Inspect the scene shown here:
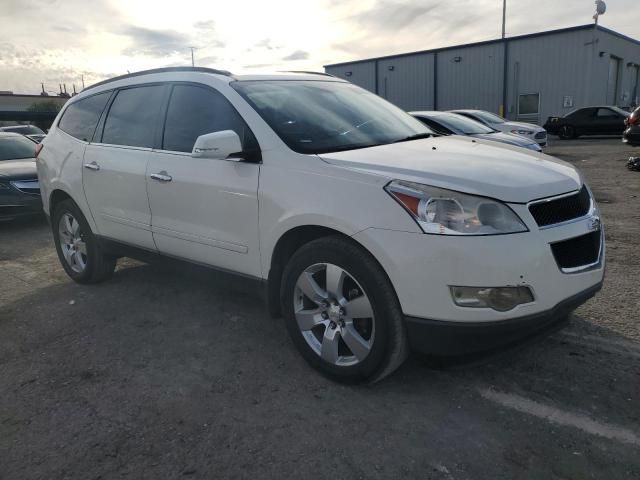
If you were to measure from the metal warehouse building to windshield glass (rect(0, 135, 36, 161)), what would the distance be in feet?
85.0

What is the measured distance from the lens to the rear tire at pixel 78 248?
4906mm

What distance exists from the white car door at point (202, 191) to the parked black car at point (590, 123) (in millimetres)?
22304

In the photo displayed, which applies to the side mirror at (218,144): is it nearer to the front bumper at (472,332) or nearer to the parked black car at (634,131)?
the front bumper at (472,332)

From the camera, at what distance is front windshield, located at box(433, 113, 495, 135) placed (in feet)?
32.8

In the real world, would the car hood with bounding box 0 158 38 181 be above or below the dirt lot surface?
above

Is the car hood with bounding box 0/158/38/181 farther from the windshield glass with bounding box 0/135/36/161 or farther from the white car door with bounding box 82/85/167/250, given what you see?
the white car door with bounding box 82/85/167/250

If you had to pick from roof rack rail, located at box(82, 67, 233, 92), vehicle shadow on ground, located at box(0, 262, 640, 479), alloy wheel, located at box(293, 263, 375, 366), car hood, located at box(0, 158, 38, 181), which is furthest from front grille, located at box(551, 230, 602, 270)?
car hood, located at box(0, 158, 38, 181)

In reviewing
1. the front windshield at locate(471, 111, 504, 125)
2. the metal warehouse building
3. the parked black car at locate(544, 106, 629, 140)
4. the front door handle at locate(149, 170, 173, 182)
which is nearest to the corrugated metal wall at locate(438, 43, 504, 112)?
the metal warehouse building

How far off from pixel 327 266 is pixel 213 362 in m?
1.10

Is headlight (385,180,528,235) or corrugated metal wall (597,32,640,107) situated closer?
headlight (385,180,528,235)

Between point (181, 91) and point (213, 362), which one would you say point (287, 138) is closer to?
point (181, 91)

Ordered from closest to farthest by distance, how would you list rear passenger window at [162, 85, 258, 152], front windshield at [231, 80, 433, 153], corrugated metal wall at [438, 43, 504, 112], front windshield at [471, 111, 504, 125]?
front windshield at [231, 80, 433, 153] < rear passenger window at [162, 85, 258, 152] < front windshield at [471, 111, 504, 125] < corrugated metal wall at [438, 43, 504, 112]

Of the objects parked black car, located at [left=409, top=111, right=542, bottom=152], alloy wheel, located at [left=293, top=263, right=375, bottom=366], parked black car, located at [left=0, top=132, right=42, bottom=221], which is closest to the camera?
alloy wheel, located at [left=293, top=263, right=375, bottom=366]

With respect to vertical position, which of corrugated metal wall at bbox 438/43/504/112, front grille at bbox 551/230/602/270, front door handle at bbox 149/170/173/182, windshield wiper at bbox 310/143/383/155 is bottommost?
front grille at bbox 551/230/602/270
